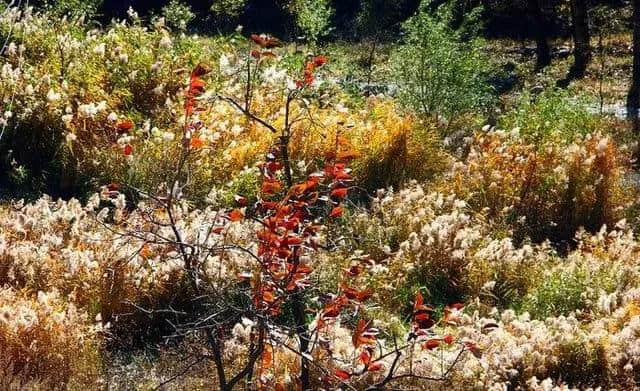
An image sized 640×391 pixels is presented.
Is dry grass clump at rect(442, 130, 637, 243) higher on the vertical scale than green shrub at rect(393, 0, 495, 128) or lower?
lower

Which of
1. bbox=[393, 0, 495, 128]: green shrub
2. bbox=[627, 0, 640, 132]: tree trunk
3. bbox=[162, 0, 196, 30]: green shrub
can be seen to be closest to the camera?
bbox=[393, 0, 495, 128]: green shrub

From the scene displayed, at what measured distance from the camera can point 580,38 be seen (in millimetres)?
18141

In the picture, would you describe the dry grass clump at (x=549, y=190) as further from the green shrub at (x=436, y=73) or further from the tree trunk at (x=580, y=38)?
the tree trunk at (x=580, y=38)

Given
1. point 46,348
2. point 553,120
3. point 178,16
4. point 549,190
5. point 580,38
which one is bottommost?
point 46,348

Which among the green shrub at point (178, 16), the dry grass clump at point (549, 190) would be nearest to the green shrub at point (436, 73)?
the dry grass clump at point (549, 190)

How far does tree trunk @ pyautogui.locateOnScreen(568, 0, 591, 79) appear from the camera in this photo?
1778cm

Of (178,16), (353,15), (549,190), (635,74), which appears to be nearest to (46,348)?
(549,190)

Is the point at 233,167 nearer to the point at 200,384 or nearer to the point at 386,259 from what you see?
the point at 386,259

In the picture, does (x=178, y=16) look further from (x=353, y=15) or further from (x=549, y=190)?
(x=353, y=15)

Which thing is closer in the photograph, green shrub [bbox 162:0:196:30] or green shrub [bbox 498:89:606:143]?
green shrub [bbox 498:89:606:143]

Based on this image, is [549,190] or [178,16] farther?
[178,16]

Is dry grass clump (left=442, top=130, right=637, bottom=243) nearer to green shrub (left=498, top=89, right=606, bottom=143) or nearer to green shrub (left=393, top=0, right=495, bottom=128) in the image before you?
green shrub (left=498, top=89, right=606, bottom=143)

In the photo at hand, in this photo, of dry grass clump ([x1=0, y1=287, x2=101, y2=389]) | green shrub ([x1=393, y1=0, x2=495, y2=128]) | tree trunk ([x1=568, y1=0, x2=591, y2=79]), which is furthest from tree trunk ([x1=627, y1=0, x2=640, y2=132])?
dry grass clump ([x1=0, y1=287, x2=101, y2=389])

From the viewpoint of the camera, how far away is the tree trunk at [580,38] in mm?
17781
